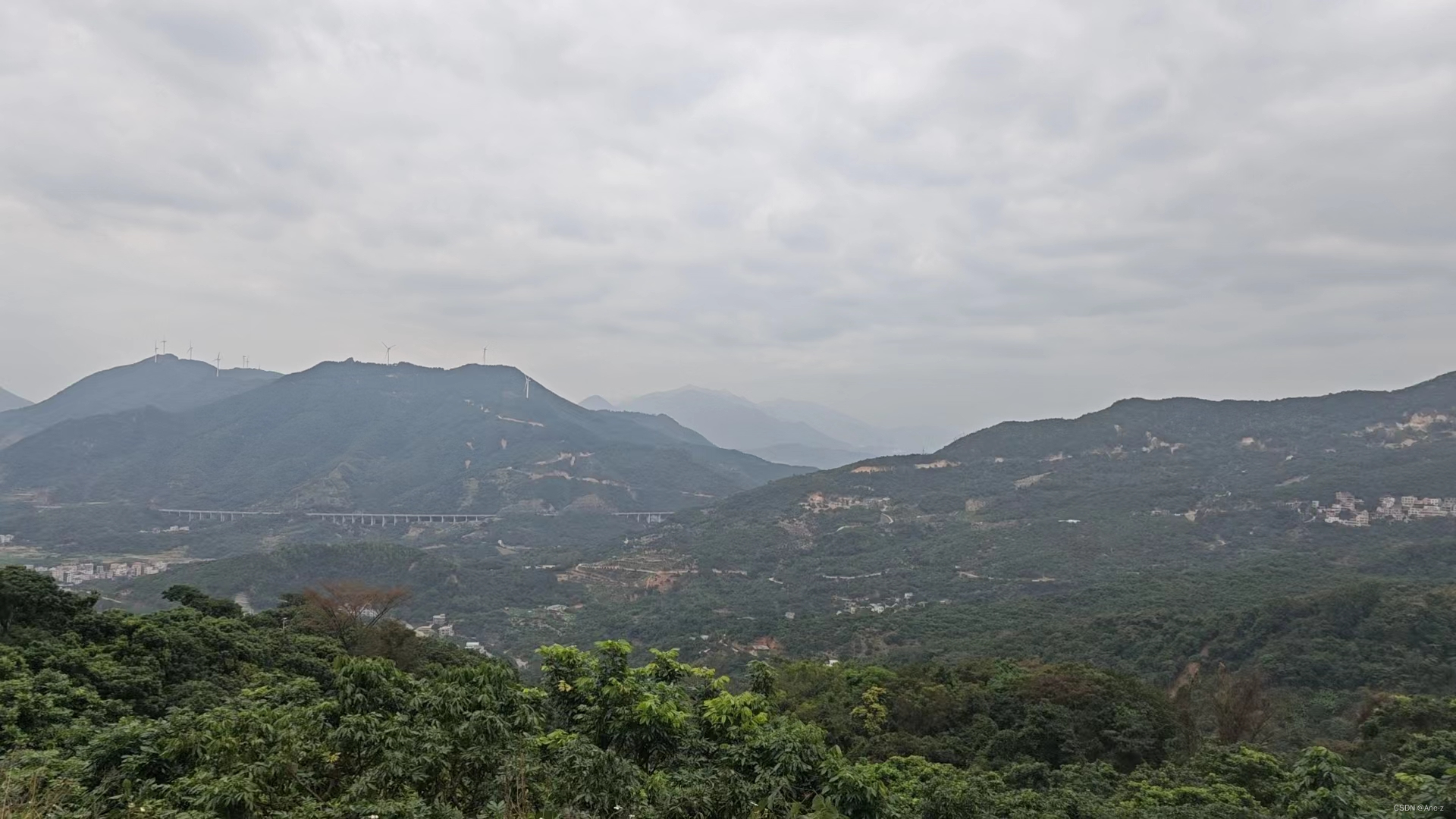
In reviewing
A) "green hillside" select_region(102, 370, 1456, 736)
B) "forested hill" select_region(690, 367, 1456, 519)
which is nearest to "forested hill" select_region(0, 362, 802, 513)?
"green hillside" select_region(102, 370, 1456, 736)

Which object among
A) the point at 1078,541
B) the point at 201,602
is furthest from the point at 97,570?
the point at 1078,541

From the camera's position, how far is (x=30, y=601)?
13742 millimetres

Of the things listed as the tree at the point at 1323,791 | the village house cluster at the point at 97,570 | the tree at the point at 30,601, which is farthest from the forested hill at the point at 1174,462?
the tree at the point at 30,601

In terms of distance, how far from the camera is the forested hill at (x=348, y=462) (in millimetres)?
133750

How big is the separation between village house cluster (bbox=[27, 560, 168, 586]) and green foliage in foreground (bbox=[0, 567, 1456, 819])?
7170cm

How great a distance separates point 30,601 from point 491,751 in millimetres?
13120

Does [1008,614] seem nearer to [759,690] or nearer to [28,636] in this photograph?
[759,690]

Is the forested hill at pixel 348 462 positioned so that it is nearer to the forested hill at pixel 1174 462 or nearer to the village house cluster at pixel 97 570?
the village house cluster at pixel 97 570

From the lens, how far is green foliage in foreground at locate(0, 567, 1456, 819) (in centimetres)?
628

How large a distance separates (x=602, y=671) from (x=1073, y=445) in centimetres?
10790

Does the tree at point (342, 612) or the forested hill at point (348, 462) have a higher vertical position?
the forested hill at point (348, 462)

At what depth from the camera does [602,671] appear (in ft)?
29.9

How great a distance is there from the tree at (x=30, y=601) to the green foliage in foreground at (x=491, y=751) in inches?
1.7

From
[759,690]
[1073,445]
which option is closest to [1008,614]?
[759,690]
